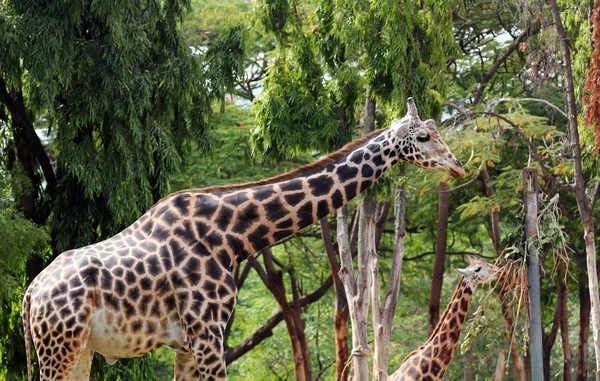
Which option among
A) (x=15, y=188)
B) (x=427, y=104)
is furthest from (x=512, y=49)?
(x=15, y=188)

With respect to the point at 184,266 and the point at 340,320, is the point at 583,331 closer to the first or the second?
the point at 340,320

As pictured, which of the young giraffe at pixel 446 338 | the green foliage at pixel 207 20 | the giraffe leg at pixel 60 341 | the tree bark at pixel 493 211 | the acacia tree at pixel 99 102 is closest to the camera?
the giraffe leg at pixel 60 341

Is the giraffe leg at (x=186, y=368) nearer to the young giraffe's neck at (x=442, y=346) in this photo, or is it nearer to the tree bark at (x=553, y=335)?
the young giraffe's neck at (x=442, y=346)

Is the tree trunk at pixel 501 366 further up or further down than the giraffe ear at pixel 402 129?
further down

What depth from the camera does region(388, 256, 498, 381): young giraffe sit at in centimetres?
1177

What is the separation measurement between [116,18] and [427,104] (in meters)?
4.68

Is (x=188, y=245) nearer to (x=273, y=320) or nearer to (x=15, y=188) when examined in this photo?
(x=15, y=188)

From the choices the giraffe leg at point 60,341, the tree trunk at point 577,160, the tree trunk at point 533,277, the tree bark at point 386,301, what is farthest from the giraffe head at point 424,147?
the tree bark at point 386,301

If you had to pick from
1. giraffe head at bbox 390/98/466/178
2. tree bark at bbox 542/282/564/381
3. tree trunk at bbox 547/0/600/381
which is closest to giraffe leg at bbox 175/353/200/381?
giraffe head at bbox 390/98/466/178

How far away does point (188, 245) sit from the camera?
835 centimetres

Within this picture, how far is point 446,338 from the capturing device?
11.8m

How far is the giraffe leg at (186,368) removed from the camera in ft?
28.3

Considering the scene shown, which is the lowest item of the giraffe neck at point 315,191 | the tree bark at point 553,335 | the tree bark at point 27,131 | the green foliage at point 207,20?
the tree bark at point 553,335

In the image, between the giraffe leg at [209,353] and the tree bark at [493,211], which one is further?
the tree bark at [493,211]
